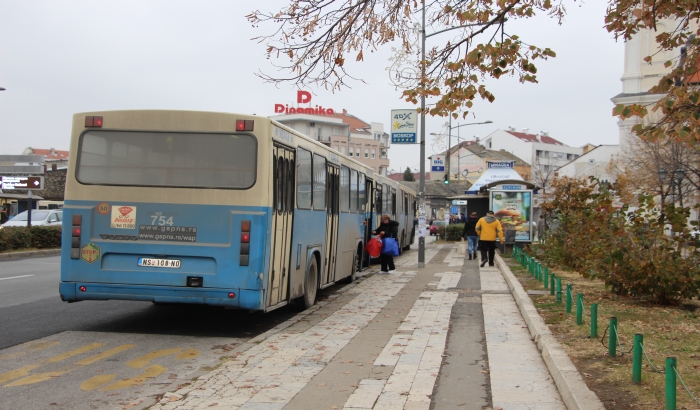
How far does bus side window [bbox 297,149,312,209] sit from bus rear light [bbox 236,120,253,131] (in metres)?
1.82

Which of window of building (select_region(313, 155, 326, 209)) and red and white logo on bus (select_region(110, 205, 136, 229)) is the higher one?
window of building (select_region(313, 155, 326, 209))

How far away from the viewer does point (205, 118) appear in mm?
9688

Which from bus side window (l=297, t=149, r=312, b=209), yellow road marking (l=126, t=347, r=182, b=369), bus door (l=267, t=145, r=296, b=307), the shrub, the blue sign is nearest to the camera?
Result: yellow road marking (l=126, t=347, r=182, b=369)

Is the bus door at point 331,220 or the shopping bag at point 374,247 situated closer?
the bus door at point 331,220

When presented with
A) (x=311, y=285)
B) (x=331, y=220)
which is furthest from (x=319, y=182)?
(x=311, y=285)

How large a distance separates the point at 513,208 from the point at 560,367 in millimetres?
21893

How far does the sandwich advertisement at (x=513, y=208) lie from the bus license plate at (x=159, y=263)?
67.6 feet

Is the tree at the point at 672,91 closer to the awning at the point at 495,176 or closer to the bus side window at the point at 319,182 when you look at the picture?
the bus side window at the point at 319,182

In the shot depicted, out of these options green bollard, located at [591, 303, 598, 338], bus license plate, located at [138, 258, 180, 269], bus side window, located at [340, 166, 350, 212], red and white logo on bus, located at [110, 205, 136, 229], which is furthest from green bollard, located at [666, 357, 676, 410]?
bus side window, located at [340, 166, 350, 212]

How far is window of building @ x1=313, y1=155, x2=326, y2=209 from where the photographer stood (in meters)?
12.7

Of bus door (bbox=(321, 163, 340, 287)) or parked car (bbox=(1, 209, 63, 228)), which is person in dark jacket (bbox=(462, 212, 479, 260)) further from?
parked car (bbox=(1, 209, 63, 228))

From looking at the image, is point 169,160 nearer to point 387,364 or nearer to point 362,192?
point 387,364

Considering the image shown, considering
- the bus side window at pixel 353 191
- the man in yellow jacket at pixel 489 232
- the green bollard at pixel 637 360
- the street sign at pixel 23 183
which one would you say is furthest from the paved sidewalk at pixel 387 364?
the street sign at pixel 23 183

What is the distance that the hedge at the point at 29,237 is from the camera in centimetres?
2614
